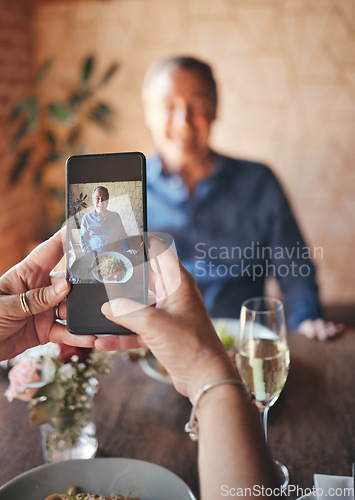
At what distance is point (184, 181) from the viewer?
4.84 feet

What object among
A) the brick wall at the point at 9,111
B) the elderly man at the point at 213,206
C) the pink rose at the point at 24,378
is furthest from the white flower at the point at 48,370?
the brick wall at the point at 9,111

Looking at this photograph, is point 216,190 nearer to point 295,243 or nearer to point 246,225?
point 246,225

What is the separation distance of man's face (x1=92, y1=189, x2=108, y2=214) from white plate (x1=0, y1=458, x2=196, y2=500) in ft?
1.07

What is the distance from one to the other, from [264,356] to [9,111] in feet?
5.43

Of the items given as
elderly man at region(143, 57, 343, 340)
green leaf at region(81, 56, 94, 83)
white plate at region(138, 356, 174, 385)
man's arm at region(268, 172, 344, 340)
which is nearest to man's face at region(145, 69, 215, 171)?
elderly man at region(143, 57, 343, 340)

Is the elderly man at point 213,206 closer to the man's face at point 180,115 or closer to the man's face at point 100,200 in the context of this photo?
the man's face at point 180,115

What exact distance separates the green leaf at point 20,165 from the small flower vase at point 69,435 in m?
1.36

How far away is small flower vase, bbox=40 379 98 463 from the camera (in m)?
0.63

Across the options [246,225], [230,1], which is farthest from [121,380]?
[230,1]

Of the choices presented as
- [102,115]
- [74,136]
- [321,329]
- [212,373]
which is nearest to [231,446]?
[212,373]

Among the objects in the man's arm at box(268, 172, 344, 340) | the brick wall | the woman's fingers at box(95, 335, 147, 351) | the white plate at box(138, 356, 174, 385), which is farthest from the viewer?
the brick wall

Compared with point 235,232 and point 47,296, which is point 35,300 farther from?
point 235,232

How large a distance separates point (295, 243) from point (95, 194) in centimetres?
107

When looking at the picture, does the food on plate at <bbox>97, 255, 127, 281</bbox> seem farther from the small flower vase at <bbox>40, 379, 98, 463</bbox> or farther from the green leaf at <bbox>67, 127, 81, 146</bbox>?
the green leaf at <bbox>67, 127, 81, 146</bbox>
